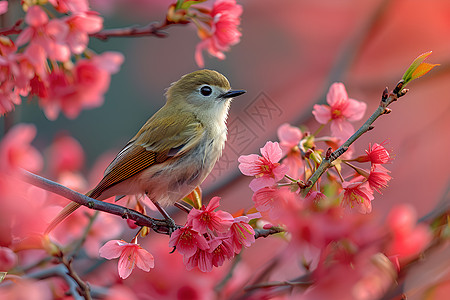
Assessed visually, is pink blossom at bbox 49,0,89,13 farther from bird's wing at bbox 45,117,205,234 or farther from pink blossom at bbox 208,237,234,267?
pink blossom at bbox 208,237,234,267

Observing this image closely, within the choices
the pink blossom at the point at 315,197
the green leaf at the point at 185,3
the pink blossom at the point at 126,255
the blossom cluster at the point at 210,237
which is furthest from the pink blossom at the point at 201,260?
the green leaf at the point at 185,3

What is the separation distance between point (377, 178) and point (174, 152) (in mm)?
887

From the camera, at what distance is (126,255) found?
1.41 m

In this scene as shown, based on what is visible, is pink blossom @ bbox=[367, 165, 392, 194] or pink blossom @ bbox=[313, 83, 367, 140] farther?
pink blossom @ bbox=[313, 83, 367, 140]

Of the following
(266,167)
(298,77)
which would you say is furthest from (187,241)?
(298,77)

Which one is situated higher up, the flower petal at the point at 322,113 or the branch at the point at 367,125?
the branch at the point at 367,125

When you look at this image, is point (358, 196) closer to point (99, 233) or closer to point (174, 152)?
point (174, 152)

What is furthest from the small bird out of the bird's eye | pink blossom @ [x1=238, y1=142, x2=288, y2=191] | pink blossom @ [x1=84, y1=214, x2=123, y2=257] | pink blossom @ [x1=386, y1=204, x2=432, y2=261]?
pink blossom @ [x1=386, y1=204, x2=432, y2=261]

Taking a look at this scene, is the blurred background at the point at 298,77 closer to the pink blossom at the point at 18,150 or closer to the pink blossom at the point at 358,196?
the pink blossom at the point at 18,150

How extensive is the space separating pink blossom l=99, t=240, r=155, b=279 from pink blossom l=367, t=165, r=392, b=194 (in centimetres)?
62

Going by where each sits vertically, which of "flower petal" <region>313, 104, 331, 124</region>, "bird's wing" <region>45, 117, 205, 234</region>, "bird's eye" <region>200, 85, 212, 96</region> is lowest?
"bird's wing" <region>45, 117, 205, 234</region>

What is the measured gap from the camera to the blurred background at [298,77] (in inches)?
95.7

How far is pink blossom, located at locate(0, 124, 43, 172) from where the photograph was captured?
1969 millimetres

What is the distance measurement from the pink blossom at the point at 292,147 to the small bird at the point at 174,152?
0.39 meters
